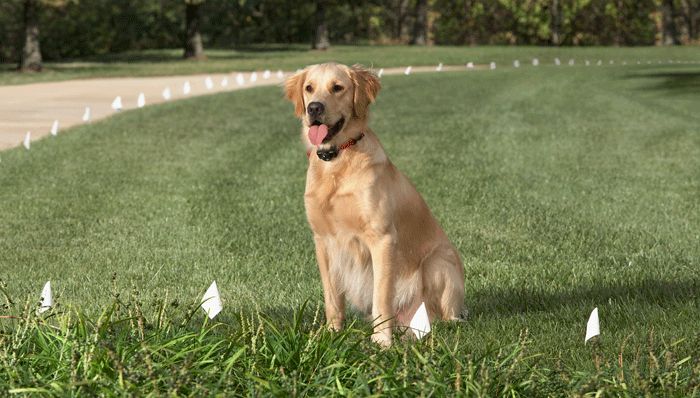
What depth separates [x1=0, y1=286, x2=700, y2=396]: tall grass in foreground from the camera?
4.52 metres

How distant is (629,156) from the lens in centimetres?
1488

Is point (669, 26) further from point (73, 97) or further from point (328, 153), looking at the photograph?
point (328, 153)

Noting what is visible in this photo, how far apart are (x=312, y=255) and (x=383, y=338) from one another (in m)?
3.10

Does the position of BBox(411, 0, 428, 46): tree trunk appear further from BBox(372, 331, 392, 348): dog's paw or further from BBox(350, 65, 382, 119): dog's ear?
BBox(372, 331, 392, 348): dog's paw

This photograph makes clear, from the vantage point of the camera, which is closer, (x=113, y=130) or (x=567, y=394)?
(x=567, y=394)

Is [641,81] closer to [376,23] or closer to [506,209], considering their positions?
[506,209]

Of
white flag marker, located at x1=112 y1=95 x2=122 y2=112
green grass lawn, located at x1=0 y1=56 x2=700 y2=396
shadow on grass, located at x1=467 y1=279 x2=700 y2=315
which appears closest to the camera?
green grass lawn, located at x1=0 y1=56 x2=700 y2=396

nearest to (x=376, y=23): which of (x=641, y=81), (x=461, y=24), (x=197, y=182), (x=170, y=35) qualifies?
(x=461, y=24)

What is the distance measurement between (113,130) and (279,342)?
12.4 m

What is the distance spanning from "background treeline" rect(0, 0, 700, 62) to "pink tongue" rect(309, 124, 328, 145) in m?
42.6

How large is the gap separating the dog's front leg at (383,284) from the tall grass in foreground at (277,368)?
0.22 metres

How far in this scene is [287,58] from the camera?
3934 centimetres

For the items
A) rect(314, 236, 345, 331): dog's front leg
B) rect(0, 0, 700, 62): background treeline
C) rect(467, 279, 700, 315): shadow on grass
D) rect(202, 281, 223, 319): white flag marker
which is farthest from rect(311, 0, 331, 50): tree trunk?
rect(202, 281, 223, 319): white flag marker

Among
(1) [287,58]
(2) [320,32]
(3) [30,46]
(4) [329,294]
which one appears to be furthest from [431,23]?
(4) [329,294]
